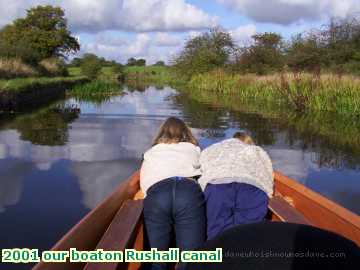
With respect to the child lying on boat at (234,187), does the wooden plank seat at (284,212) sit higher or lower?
lower

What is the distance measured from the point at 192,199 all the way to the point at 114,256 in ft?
2.54

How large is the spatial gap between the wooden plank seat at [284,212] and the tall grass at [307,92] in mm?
15661

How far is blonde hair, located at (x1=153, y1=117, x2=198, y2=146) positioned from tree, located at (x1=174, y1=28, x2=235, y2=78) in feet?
139

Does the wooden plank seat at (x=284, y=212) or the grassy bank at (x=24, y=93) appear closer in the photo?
the wooden plank seat at (x=284, y=212)

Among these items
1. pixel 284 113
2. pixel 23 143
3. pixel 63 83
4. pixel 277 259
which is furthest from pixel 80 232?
pixel 63 83

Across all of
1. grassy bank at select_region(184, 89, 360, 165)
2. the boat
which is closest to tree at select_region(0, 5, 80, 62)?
grassy bank at select_region(184, 89, 360, 165)

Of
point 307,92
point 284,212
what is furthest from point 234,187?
point 307,92

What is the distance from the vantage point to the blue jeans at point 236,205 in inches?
144

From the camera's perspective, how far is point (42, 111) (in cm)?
1942

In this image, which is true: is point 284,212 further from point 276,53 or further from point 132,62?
point 132,62

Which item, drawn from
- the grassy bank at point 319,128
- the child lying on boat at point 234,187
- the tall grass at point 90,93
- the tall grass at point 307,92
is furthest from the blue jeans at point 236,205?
the tall grass at point 90,93

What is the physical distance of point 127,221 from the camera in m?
3.79

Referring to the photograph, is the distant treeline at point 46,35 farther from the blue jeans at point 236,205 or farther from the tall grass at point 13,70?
the blue jeans at point 236,205

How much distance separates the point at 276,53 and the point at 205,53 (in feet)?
23.9
